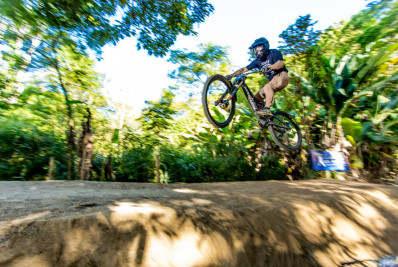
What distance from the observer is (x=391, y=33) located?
8.39 metres

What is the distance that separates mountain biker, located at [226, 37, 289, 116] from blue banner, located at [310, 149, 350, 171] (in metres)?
2.05

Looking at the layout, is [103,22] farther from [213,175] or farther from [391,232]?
[391,232]

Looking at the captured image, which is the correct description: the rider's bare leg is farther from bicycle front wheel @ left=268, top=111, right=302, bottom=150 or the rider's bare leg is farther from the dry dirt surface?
the dry dirt surface

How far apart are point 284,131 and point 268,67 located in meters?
1.91

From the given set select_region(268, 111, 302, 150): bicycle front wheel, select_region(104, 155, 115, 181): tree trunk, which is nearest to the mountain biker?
select_region(268, 111, 302, 150): bicycle front wheel

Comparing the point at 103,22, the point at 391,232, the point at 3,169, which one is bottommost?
the point at 391,232

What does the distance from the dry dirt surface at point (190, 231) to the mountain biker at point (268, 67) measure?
2.07 m

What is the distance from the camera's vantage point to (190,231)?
2.02 meters

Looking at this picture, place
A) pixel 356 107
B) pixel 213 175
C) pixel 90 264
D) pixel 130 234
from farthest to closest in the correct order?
pixel 356 107 < pixel 213 175 < pixel 130 234 < pixel 90 264

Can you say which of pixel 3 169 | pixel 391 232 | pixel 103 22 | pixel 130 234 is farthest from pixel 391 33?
pixel 3 169

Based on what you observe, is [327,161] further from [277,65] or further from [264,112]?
[277,65]

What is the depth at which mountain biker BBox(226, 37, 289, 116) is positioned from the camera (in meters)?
4.33

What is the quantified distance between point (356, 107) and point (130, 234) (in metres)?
7.22

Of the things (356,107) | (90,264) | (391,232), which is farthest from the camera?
(356,107)
